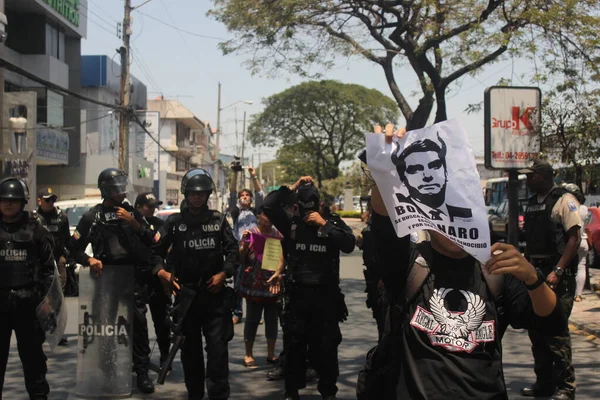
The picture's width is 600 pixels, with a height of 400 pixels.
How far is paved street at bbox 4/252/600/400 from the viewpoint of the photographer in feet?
21.6

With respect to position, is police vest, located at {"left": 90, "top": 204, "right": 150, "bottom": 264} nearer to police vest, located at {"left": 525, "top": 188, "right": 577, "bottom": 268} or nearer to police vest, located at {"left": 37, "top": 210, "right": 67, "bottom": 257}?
police vest, located at {"left": 525, "top": 188, "right": 577, "bottom": 268}

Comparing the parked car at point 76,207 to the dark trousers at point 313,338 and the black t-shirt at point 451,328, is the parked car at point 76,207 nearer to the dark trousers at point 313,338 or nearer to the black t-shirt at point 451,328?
the dark trousers at point 313,338

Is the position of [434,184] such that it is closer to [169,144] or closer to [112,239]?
[112,239]

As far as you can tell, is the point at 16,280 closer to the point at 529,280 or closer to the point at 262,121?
the point at 529,280

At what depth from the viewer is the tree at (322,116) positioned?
176 ft

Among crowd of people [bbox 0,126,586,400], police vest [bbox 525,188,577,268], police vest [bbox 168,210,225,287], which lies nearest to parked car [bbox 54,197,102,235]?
crowd of people [bbox 0,126,586,400]

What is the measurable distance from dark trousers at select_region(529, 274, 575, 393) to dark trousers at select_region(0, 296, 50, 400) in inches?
146

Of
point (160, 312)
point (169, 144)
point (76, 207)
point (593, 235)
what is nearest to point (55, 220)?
point (160, 312)

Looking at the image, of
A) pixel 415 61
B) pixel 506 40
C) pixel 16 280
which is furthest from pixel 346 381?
pixel 415 61

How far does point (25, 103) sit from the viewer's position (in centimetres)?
2362

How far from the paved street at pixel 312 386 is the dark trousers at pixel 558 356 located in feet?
0.91

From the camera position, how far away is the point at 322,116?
179ft

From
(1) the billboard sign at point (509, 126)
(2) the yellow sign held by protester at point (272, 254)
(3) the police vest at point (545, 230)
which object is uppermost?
(1) the billboard sign at point (509, 126)

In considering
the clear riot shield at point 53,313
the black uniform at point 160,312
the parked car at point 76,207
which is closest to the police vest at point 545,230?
the black uniform at point 160,312
